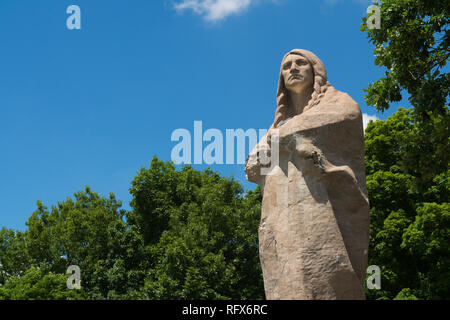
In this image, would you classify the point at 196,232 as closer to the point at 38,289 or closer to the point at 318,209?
the point at 38,289

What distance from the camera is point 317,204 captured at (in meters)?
7.00

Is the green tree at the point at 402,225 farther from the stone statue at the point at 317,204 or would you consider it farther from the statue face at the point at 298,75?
the stone statue at the point at 317,204

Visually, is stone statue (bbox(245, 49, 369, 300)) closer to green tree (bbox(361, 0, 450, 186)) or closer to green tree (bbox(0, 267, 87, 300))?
green tree (bbox(361, 0, 450, 186))

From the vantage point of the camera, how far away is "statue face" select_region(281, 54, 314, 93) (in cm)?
817

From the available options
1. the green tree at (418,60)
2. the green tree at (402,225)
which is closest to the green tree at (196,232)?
the green tree at (402,225)

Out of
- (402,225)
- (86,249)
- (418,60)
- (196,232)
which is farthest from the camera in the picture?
(86,249)

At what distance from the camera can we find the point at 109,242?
29078 millimetres

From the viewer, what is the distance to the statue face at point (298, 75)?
26.8 ft

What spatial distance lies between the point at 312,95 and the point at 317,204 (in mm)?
1842

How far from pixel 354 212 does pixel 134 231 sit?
23806mm

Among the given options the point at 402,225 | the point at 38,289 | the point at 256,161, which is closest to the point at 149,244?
the point at 38,289

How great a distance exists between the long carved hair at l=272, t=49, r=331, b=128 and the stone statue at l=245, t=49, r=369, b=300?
0.03m

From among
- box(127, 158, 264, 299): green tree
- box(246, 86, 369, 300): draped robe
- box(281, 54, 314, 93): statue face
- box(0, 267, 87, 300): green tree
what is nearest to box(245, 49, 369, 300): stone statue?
box(246, 86, 369, 300): draped robe

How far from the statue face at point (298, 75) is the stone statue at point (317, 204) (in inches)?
10.0
